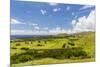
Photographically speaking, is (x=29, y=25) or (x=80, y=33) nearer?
(x=29, y=25)

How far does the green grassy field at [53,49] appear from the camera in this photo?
2002mm

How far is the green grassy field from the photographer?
200 centimetres

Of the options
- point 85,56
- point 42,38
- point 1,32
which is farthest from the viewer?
point 85,56

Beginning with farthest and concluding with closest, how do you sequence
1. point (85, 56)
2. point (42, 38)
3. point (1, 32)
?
1. point (85, 56)
2. point (42, 38)
3. point (1, 32)

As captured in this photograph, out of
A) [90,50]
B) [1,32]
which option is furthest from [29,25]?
[90,50]

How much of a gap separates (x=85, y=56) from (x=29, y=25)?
2.23 ft

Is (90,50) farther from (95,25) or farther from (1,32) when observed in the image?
(1,32)

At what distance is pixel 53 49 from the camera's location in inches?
82.7

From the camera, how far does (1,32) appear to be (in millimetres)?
1940

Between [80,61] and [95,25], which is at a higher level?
[95,25]
